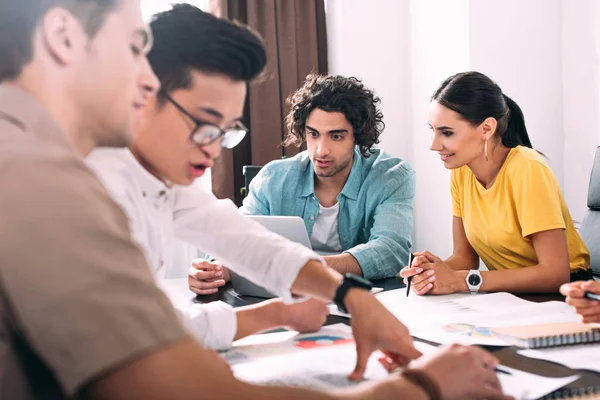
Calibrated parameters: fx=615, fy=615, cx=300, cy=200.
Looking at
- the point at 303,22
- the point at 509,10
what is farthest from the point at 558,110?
the point at 303,22

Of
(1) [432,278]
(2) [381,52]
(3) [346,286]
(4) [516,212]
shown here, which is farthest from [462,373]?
(2) [381,52]

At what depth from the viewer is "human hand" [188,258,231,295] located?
147cm

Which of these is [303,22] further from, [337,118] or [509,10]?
[337,118]

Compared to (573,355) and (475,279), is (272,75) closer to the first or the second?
(475,279)

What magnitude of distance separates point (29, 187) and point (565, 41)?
121 inches

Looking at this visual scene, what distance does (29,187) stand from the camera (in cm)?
40

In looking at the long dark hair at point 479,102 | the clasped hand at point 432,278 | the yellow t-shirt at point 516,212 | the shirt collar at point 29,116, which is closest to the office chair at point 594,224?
the yellow t-shirt at point 516,212

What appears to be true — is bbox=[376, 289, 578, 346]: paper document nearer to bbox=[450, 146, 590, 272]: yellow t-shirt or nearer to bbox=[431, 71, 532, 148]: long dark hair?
bbox=[450, 146, 590, 272]: yellow t-shirt

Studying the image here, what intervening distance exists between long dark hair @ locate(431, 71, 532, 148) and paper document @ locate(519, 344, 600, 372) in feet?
3.27

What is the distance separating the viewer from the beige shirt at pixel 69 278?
39 centimetres

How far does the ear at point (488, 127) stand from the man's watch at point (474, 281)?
21.3 inches

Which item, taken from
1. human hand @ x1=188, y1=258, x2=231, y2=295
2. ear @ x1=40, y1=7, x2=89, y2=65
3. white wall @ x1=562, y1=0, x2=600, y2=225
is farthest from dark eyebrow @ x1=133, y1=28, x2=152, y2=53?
white wall @ x1=562, y1=0, x2=600, y2=225

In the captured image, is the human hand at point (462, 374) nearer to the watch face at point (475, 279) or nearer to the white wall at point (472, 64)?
the watch face at point (475, 279)

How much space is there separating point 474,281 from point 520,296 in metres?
0.12
